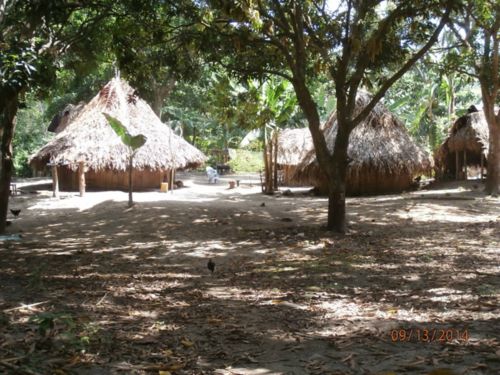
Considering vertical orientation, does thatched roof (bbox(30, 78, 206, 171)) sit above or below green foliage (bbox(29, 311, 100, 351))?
above

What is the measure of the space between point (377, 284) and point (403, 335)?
5.96 feet

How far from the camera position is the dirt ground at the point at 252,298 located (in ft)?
10.8

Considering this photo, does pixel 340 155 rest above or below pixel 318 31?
below

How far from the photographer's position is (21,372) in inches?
112

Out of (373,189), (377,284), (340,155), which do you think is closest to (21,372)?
(377,284)

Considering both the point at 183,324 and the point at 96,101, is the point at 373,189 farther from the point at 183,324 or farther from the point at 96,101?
the point at 183,324

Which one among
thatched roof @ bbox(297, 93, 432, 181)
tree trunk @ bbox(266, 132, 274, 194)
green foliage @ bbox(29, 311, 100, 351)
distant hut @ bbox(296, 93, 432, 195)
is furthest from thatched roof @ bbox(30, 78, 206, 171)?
green foliage @ bbox(29, 311, 100, 351)

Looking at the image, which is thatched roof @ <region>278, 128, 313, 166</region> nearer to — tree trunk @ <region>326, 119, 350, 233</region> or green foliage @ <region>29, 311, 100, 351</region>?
tree trunk @ <region>326, 119, 350, 233</region>

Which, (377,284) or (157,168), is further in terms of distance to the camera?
(157,168)

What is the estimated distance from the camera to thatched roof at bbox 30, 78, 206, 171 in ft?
62.6

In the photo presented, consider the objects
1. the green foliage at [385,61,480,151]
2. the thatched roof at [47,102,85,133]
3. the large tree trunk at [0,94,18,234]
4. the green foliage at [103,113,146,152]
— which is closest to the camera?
the large tree trunk at [0,94,18,234]

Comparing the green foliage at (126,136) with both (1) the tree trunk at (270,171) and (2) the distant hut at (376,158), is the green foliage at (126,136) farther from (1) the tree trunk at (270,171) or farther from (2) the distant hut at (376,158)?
(1) the tree trunk at (270,171)
